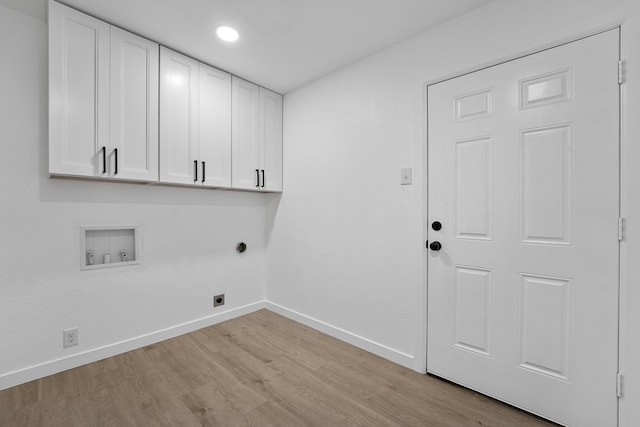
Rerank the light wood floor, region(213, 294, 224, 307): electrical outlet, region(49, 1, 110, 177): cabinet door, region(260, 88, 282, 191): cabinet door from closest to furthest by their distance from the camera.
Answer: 1. the light wood floor
2. region(49, 1, 110, 177): cabinet door
3. region(213, 294, 224, 307): electrical outlet
4. region(260, 88, 282, 191): cabinet door

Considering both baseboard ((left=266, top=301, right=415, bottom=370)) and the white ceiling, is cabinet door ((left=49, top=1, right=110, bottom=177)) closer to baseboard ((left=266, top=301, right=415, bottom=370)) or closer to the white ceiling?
the white ceiling

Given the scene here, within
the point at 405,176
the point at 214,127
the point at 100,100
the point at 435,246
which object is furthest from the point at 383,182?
the point at 100,100

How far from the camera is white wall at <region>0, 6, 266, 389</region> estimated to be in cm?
188

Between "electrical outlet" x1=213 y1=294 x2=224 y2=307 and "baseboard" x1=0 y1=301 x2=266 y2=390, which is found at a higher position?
"electrical outlet" x1=213 y1=294 x2=224 y2=307

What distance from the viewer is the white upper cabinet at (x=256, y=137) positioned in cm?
280

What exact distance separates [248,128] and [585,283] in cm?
281

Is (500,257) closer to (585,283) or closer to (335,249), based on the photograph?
(585,283)

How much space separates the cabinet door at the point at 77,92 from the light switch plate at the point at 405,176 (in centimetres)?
214

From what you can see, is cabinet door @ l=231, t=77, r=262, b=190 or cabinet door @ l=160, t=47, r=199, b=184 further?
cabinet door @ l=231, t=77, r=262, b=190

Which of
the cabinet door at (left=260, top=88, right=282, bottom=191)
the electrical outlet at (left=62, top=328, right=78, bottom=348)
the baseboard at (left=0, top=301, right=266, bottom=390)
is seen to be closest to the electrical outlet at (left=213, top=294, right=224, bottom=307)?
the baseboard at (left=0, top=301, right=266, bottom=390)

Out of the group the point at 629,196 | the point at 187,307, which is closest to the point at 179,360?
the point at 187,307

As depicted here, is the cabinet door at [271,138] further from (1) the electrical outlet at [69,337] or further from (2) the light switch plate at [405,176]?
(1) the electrical outlet at [69,337]

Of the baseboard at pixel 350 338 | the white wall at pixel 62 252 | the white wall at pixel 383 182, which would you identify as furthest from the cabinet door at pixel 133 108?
the baseboard at pixel 350 338

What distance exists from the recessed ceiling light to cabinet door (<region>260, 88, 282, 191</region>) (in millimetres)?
819
